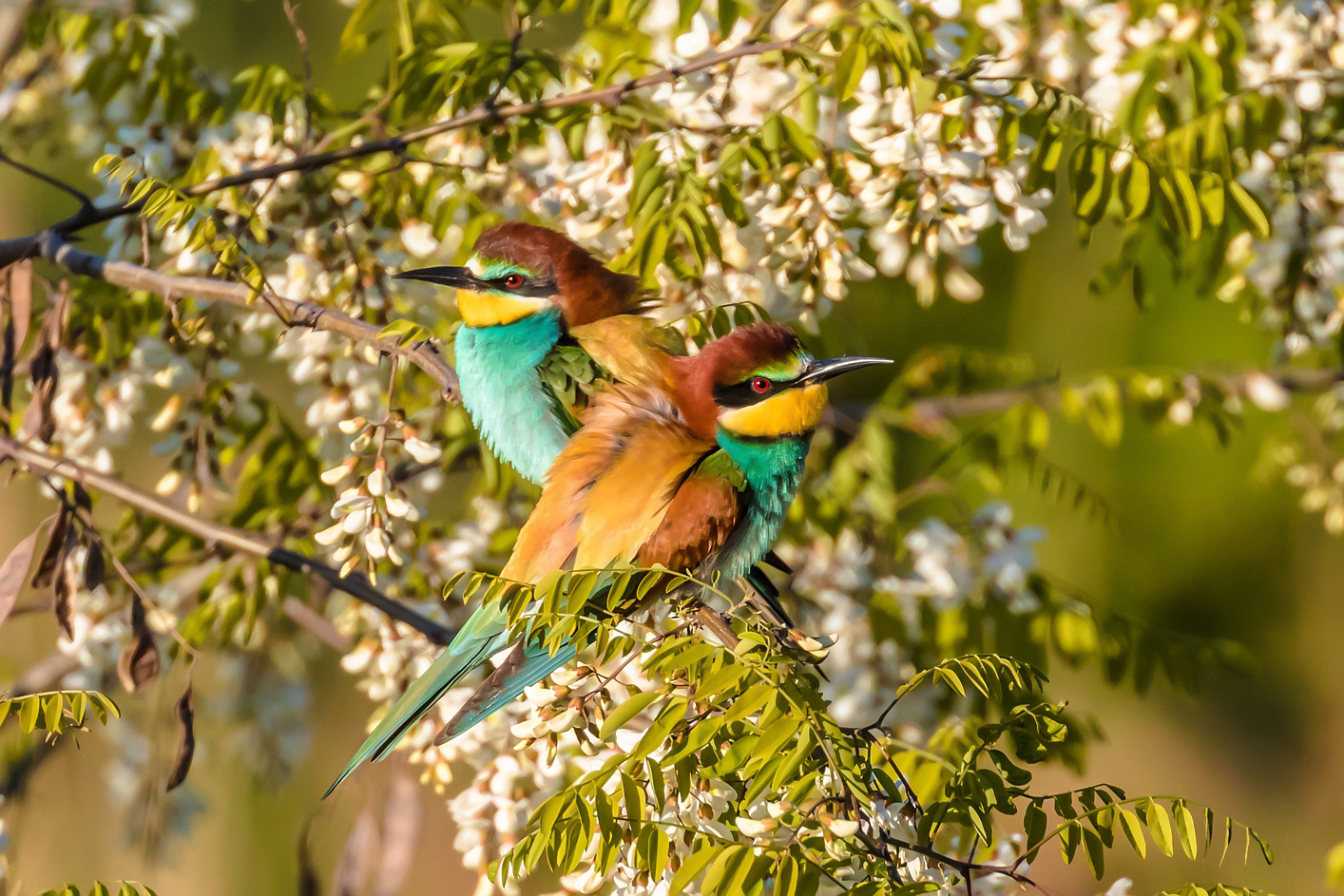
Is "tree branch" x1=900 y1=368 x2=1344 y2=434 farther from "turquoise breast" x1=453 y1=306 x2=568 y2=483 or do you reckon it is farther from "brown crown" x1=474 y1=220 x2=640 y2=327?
"turquoise breast" x1=453 y1=306 x2=568 y2=483

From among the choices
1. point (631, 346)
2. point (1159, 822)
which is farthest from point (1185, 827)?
point (631, 346)

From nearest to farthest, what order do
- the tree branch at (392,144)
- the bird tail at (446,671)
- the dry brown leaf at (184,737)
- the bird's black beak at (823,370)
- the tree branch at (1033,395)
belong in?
1. the bird tail at (446,671)
2. the bird's black beak at (823,370)
3. the dry brown leaf at (184,737)
4. the tree branch at (392,144)
5. the tree branch at (1033,395)

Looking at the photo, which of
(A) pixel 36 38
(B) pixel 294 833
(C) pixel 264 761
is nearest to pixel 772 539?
(A) pixel 36 38

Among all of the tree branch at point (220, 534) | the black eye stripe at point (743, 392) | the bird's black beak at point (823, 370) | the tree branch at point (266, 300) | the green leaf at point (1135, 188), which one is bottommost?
the tree branch at point (220, 534)

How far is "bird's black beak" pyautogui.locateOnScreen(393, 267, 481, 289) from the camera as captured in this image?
4.96 ft

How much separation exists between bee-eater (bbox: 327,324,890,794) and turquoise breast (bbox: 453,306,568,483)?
0.18 m

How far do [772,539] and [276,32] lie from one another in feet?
→ 11.1

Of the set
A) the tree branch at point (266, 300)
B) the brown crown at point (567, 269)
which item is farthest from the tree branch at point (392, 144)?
the brown crown at point (567, 269)

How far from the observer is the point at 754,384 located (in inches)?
50.5

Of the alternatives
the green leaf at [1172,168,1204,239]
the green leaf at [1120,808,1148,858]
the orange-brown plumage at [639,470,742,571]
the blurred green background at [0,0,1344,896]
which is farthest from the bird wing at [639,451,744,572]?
the blurred green background at [0,0,1344,896]

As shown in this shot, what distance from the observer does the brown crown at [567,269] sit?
1.52 meters

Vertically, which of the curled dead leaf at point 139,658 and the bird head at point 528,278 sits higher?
the bird head at point 528,278

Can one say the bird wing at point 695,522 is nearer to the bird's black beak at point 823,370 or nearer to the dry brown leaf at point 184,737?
the bird's black beak at point 823,370

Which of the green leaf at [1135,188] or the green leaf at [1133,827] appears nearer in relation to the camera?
the green leaf at [1133,827]
